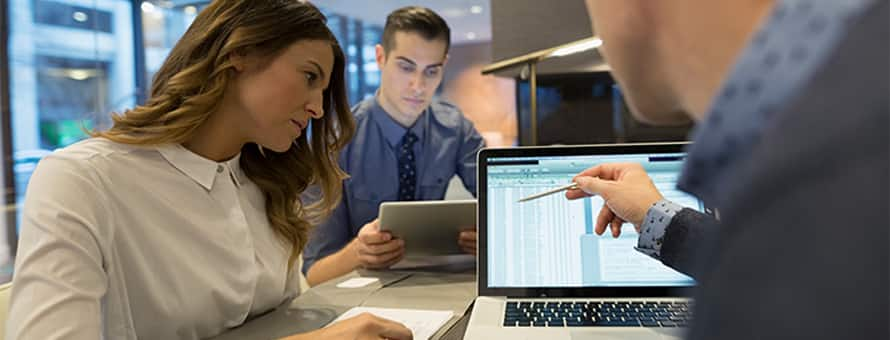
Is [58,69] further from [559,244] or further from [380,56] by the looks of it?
[559,244]

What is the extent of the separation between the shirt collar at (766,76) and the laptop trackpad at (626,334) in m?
0.66

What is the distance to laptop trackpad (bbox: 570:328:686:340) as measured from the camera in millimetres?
868

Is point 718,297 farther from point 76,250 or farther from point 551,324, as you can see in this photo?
point 76,250

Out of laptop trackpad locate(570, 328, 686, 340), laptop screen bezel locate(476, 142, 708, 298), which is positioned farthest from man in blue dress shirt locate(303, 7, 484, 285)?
laptop trackpad locate(570, 328, 686, 340)

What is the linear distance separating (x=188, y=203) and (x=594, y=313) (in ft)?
2.26

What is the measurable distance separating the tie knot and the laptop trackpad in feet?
4.31

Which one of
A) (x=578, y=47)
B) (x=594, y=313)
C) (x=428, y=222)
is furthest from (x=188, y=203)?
(x=578, y=47)

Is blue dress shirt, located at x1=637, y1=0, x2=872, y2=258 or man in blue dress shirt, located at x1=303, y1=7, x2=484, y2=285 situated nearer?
blue dress shirt, located at x1=637, y1=0, x2=872, y2=258

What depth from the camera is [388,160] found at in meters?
2.10

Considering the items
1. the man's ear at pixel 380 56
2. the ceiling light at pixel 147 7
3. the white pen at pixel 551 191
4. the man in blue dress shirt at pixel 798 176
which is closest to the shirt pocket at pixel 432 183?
the man's ear at pixel 380 56

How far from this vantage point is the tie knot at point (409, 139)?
2.14m

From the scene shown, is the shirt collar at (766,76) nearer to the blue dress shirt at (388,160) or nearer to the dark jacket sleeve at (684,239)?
the dark jacket sleeve at (684,239)

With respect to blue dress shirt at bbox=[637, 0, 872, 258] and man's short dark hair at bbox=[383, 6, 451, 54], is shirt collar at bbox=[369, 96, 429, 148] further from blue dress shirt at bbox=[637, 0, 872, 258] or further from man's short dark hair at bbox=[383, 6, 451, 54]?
blue dress shirt at bbox=[637, 0, 872, 258]

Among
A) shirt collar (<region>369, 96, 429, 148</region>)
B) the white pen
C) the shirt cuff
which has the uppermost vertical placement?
shirt collar (<region>369, 96, 429, 148</region>)
